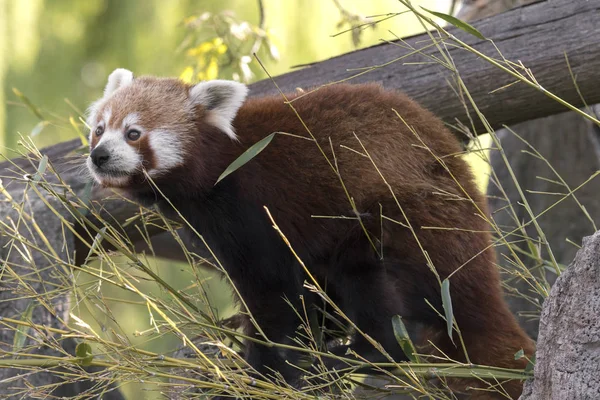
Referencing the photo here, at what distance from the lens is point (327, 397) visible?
199cm

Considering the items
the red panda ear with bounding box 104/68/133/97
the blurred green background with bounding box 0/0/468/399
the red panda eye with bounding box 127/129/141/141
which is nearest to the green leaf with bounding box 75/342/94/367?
the red panda eye with bounding box 127/129/141/141

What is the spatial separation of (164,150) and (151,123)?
0.11 metres

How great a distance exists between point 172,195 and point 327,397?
2.77ft

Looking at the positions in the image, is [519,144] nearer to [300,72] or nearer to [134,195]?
[300,72]

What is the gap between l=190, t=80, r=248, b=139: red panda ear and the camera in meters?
2.51

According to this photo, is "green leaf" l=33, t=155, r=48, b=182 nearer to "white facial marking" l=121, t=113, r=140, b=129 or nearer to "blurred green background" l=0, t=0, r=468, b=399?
"white facial marking" l=121, t=113, r=140, b=129

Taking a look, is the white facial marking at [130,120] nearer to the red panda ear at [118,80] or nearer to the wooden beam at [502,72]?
the red panda ear at [118,80]

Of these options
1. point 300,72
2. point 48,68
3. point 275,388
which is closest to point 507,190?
point 300,72

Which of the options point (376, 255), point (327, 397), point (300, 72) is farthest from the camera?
point (300, 72)

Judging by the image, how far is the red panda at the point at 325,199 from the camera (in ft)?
7.68

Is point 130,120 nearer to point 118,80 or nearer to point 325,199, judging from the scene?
point 118,80

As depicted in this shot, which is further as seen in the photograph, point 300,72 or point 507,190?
point 507,190

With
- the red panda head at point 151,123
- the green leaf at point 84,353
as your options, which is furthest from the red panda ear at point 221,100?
the green leaf at point 84,353

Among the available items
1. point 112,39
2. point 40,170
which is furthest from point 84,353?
point 112,39
